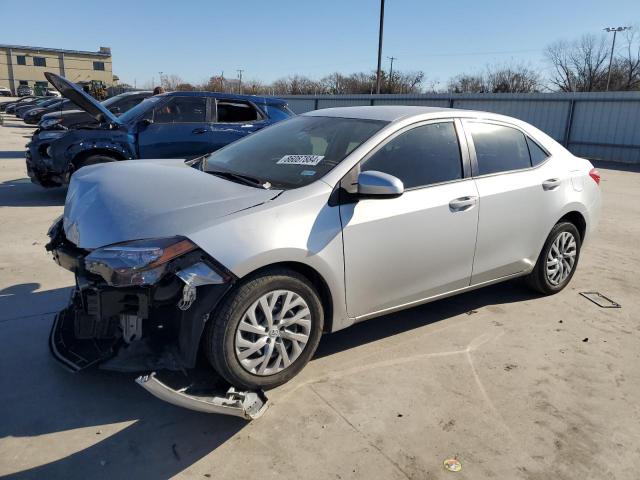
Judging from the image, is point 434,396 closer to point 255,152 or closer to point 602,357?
point 602,357

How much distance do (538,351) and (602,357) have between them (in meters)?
0.46

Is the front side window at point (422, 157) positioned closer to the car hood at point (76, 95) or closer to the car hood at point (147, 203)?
the car hood at point (147, 203)

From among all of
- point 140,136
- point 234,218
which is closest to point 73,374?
point 234,218

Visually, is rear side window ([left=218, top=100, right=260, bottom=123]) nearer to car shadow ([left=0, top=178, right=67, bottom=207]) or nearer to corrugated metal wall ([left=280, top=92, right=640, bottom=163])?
car shadow ([left=0, top=178, right=67, bottom=207])

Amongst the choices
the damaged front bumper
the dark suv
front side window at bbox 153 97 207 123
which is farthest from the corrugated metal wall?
the damaged front bumper

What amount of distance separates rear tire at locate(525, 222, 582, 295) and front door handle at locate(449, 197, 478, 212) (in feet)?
3.87

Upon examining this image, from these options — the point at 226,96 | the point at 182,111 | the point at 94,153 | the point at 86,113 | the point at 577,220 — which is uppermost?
the point at 226,96

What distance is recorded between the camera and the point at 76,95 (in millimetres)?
6066

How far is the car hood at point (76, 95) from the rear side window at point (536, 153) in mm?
4896

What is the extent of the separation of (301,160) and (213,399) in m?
1.68

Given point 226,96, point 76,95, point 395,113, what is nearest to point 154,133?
point 226,96

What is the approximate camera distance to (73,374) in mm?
3215

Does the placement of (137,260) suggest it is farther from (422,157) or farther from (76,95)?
(76,95)

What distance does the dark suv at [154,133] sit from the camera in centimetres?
777
